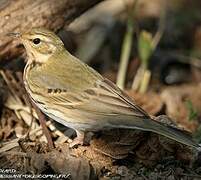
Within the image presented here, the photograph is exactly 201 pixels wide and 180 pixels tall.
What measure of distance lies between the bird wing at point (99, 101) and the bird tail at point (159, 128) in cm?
9

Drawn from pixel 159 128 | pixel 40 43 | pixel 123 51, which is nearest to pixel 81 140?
pixel 159 128

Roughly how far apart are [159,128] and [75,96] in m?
0.87

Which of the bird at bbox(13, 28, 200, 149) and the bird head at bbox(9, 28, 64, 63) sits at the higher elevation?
the bird head at bbox(9, 28, 64, 63)

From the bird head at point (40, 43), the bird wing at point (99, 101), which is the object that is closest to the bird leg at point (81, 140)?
the bird wing at point (99, 101)

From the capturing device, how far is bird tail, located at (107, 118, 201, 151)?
507 centimetres

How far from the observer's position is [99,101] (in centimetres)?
542

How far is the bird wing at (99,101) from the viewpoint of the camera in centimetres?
530

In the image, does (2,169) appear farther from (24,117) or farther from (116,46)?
(116,46)

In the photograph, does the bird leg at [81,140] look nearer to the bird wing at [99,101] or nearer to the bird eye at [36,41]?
the bird wing at [99,101]

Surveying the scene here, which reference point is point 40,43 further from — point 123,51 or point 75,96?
point 123,51

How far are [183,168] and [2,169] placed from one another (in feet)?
5.44

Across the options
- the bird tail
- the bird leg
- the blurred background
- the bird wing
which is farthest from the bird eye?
the bird tail

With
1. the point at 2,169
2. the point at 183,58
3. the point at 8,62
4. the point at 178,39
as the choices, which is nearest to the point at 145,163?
the point at 2,169

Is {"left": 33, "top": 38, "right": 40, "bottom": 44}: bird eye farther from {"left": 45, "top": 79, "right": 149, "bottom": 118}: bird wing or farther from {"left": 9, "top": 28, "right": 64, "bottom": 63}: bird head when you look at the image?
{"left": 45, "top": 79, "right": 149, "bottom": 118}: bird wing
